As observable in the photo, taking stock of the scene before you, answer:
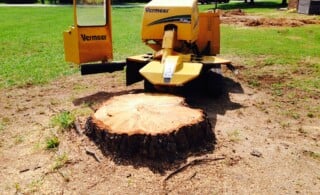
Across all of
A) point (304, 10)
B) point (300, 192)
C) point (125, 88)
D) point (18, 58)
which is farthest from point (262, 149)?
point (304, 10)

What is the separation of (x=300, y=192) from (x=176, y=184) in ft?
4.37

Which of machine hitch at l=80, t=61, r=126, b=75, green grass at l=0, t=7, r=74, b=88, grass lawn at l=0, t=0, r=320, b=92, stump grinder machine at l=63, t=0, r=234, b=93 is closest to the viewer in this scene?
stump grinder machine at l=63, t=0, r=234, b=93

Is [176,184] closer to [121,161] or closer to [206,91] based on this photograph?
[121,161]

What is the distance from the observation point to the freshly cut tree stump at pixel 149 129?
4.86 meters

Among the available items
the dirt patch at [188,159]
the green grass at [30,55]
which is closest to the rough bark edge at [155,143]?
the dirt patch at [188,159]

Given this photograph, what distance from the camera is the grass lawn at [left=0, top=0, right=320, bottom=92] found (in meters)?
9.50

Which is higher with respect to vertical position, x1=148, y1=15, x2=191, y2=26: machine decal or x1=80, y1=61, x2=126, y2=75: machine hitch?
x1=148, y1=15, x2=191, y2=26: machine decal

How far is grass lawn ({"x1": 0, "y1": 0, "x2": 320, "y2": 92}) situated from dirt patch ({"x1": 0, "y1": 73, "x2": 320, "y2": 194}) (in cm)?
209

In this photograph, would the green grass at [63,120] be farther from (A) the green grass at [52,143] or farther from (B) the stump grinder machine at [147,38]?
(B) the stump grinder machine at [147,38]

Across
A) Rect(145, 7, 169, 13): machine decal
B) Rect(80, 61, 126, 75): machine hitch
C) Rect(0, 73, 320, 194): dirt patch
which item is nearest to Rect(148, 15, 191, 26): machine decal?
Rect(145, 7, 169, 13): machine decal

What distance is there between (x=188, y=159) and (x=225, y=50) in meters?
8.46

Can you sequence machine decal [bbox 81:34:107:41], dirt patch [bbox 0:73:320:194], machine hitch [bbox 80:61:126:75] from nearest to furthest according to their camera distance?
dirt patch [bbox 0:73:320:194]
machine decal [bbox 81:34:107:41]
machine hitch [bbox 80:61:126:75]

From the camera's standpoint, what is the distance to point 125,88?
8477 mm

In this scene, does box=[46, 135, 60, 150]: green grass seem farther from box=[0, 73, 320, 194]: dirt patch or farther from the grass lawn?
the grass lawn
